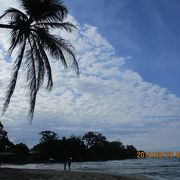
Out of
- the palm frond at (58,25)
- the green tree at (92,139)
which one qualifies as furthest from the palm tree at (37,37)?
the green tree at (92,139)

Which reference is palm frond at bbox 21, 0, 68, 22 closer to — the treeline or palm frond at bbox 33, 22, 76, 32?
palm frond at bbox 33, 22, 76, 32

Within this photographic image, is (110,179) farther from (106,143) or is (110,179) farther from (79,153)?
(106,143)

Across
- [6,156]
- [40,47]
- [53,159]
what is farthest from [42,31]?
[53,159]

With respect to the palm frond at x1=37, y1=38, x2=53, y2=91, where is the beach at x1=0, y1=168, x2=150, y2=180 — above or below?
below

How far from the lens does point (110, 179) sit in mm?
28984

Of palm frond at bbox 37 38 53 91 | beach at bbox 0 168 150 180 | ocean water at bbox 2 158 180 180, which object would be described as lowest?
beach at bbox 0 168 150 180

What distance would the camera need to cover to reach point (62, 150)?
111 meters

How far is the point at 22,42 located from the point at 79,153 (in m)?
103

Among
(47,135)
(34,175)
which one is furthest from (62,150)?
(34,175)

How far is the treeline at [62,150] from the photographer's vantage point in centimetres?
9488

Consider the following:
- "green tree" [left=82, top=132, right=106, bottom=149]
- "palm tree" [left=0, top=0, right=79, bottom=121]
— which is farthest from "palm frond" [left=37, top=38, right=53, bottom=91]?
"green tree" [left=82, top=132, right=106, bottom=149]

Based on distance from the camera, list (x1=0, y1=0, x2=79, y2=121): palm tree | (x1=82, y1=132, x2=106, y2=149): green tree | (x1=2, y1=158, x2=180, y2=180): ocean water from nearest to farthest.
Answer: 1. (x1=0, y1=0, x2=79, y2=121): palm tree
2. (x1=2, y1=158, x2=180, y2=180): ocean water
3. (x1=82, y1=132, x2=106, y2=149): green tree

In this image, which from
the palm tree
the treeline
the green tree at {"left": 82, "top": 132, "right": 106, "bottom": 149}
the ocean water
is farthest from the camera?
the green tree at {"left": 82, "top": 132, "right": 106, "bottom": 149}

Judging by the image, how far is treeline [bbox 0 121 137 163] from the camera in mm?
94875
